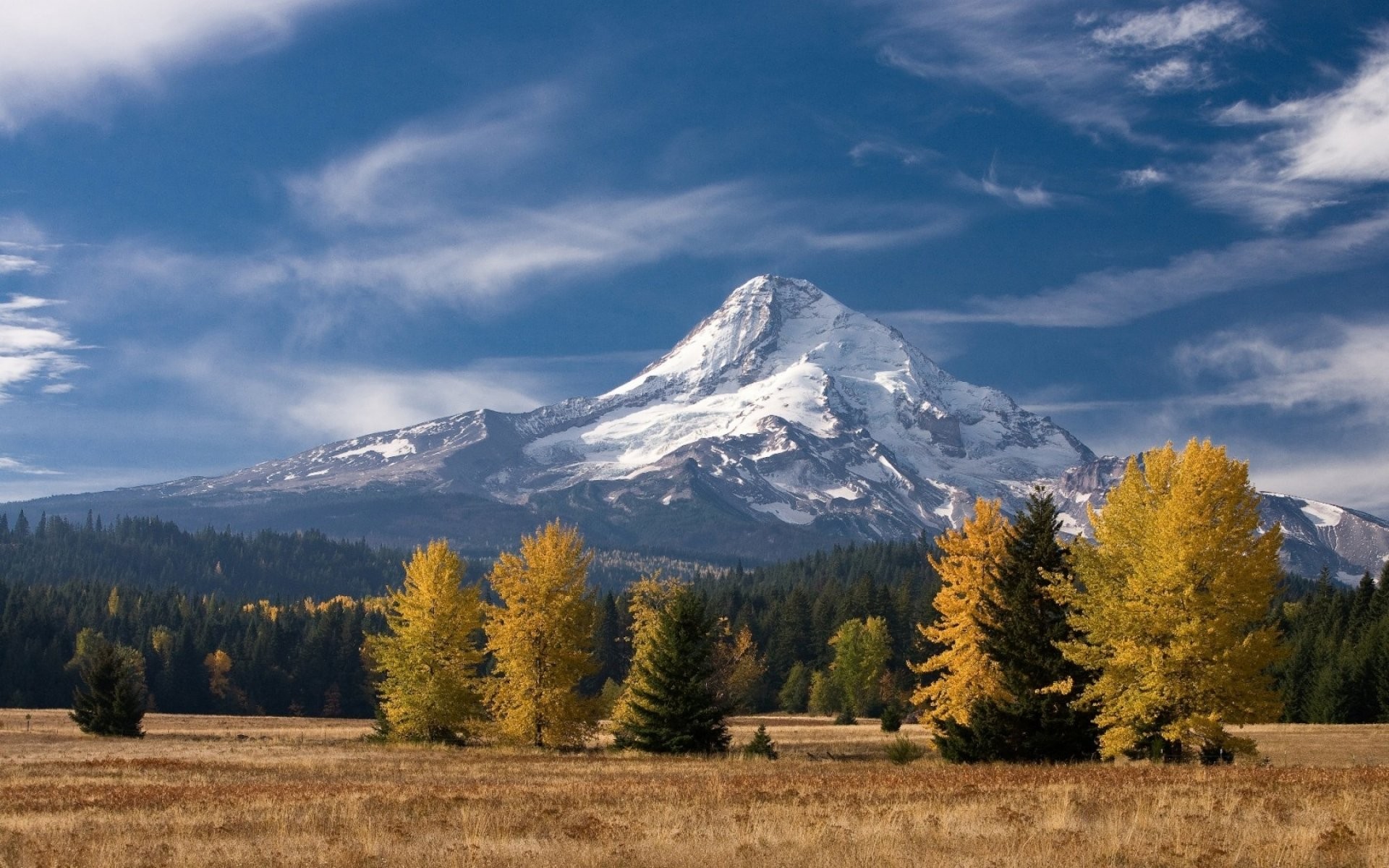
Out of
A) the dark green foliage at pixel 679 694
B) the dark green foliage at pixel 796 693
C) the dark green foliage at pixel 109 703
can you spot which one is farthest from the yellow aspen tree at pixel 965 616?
the dark green foliage at pixel 796 693

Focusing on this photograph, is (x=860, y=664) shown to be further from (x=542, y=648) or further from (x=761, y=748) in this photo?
(x=761, y=748)

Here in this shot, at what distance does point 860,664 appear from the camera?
11475 centimetres

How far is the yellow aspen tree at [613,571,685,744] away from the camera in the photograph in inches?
2111

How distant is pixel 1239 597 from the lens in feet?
114

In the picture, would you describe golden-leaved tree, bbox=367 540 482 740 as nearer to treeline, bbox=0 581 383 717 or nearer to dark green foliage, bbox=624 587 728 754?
dark green foliage, bbox=624 587 728 754

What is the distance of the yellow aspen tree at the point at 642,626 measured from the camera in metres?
53.6

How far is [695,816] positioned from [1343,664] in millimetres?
80608

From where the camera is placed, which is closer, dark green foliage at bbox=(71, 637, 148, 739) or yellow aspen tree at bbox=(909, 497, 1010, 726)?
yellow aspen tree at bbox=(909, 497, 1010, 726)

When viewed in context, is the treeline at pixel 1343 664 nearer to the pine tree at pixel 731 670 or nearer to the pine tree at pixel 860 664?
the pine tree at pixel 731 670

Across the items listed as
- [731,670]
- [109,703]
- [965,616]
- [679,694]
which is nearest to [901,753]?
[965,616]

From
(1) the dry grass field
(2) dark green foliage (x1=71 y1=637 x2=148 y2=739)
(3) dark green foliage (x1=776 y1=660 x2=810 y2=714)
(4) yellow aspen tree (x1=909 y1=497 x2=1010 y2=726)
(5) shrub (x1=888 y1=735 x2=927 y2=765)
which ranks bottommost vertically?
(3) dark green foliage (x1=776 y1=660 x2=810 y2=714)

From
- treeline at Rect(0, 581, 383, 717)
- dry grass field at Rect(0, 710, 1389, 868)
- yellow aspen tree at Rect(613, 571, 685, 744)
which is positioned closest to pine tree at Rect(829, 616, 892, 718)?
yellow aspen tree at Rect(613, 571, 685, 744)

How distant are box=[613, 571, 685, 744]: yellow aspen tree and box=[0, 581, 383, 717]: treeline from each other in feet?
300

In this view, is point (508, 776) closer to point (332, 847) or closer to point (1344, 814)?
point (332, 847)
